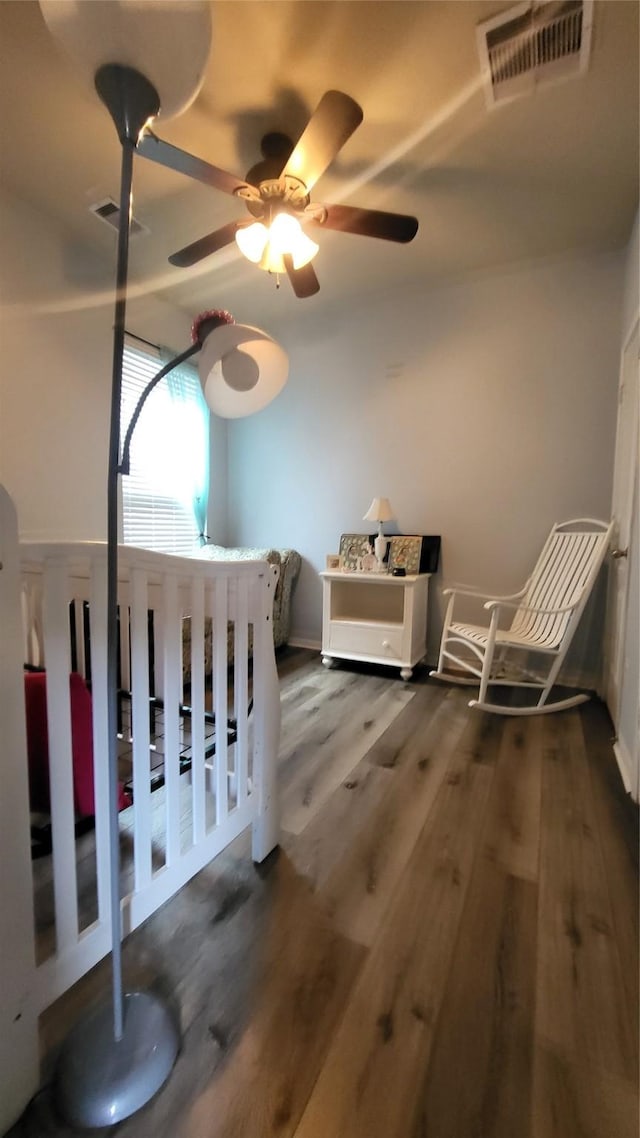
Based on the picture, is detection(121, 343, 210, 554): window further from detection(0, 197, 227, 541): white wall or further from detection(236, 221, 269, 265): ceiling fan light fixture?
detection(236, 221, 269, 265): ceiling fan light fixture

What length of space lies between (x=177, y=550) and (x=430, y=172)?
8.80 ft

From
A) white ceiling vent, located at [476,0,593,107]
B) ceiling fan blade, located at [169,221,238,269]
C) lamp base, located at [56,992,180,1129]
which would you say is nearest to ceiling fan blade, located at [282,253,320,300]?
ceiling fan blade, located at [169,221,238,269]

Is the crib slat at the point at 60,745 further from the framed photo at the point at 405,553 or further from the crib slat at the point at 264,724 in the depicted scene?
the framed photo at the point at 405,553

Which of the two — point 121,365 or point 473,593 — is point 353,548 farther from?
point 121,365

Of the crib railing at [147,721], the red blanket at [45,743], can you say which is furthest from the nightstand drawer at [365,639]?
the red blanket at [45,743]

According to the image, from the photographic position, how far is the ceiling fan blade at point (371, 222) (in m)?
1.63

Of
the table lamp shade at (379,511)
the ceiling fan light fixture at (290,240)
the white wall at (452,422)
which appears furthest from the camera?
the table lamp shade at (379,511)

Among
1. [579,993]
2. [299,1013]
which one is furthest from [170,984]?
[579,993]

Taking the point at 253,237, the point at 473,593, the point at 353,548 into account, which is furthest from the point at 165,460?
the point at 473,593

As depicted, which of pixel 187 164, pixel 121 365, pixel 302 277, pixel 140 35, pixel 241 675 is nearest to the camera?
pixel 140 35

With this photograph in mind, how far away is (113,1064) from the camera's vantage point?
0.73 m

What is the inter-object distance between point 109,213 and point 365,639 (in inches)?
110

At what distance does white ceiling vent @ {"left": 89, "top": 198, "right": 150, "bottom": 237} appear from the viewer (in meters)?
2.21

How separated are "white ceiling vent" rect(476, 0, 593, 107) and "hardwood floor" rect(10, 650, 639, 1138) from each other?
8.32 feet
